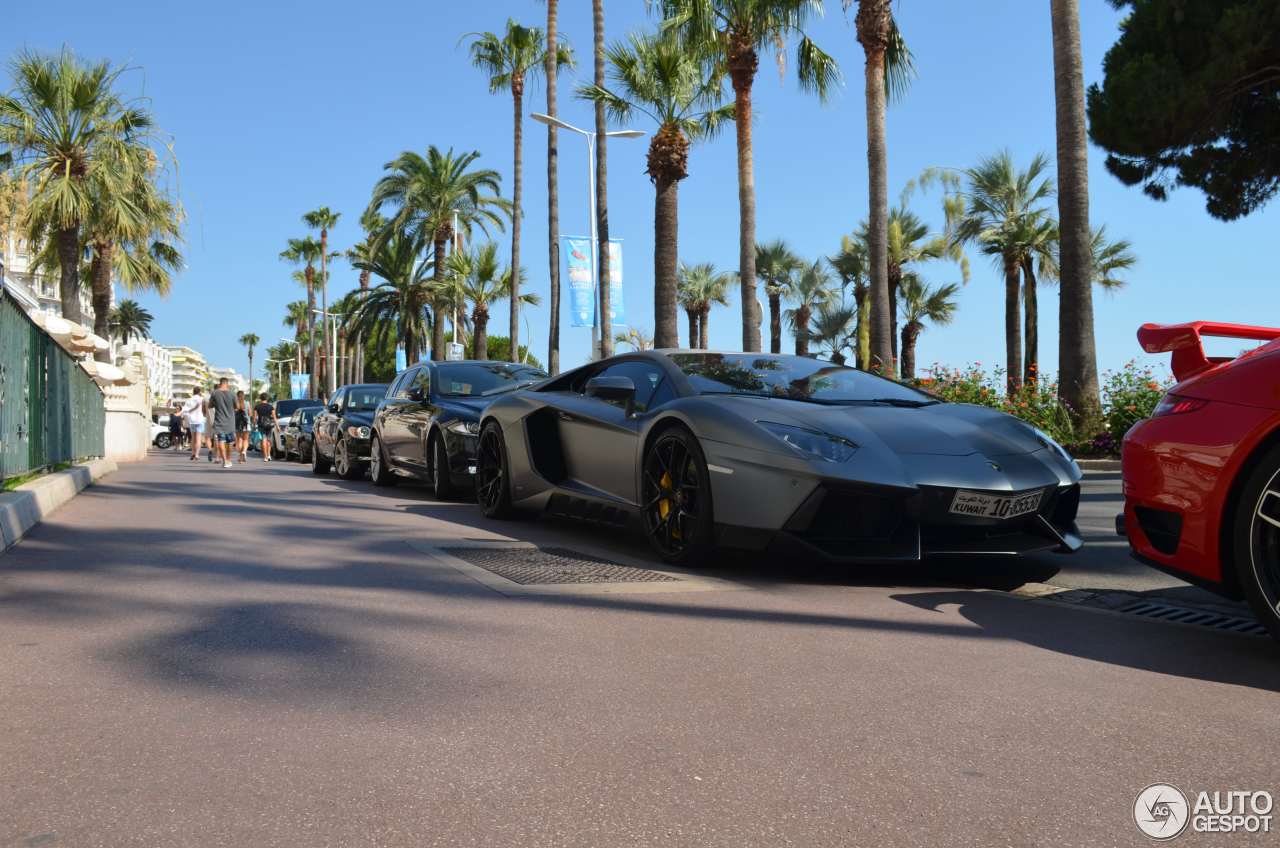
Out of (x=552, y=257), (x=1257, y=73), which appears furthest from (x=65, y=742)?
(x=552, y=257)

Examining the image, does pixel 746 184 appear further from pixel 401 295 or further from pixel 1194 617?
pixel 401 295

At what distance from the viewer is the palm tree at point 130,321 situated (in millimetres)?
116750

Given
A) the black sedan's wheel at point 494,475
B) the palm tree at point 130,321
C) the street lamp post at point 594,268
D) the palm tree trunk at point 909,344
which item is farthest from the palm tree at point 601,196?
the palm tree at point 130,321

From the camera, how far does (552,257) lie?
32.3m

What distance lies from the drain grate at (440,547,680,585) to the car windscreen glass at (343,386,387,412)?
10238mm

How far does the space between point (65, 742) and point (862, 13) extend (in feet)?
67.6

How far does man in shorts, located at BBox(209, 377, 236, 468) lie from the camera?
21359 mm

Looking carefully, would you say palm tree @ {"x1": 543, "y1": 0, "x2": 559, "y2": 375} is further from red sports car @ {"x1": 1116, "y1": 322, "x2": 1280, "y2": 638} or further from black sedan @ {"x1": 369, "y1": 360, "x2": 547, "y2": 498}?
red sports car @ {"x1": 1116, "y1": 322, "x2": 1280, "y2": 638}

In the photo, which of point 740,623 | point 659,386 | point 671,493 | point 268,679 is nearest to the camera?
point 268,679

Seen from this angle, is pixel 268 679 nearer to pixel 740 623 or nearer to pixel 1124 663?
pixel 740 623

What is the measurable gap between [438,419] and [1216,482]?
7.98 m

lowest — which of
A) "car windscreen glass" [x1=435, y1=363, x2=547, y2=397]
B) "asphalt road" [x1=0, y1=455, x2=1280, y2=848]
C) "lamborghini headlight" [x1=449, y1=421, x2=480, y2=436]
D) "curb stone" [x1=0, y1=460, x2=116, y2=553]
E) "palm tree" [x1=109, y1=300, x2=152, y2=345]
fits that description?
"asphalt road" [x1=0, y1=455, x2=1280, y2=848]

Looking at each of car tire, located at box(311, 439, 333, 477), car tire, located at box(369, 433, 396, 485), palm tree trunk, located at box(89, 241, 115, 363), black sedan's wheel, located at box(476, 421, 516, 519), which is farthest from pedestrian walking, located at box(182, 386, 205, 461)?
black sedan's wheel, located at box(476, 421, 516, 519)

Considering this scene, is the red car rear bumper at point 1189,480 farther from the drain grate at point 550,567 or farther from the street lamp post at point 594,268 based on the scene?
Result: the street lamp post at point 594,268
